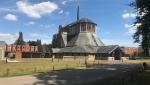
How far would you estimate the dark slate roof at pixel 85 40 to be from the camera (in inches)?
4040

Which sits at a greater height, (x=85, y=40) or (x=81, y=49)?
(x=85, y=40)

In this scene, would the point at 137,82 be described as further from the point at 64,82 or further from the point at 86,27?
the point at 86,27

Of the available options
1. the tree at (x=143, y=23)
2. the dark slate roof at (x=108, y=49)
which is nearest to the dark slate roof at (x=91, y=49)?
the dark slate roof at (x=108, y=49)

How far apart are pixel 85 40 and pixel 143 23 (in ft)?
228

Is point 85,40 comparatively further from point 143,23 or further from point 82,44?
point 143,23

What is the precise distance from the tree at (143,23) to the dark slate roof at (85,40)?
66267 mm

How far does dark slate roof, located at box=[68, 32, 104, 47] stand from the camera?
4040 inches

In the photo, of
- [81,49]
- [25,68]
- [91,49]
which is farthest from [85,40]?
[25,68]

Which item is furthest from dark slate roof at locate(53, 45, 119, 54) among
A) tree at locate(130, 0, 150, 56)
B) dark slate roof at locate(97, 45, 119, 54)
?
tree at locate(130, 0, 150, 56)

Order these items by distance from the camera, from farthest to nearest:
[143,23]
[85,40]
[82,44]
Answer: [85,40] < [82,44] < [143,23]

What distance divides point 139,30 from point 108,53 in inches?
2141

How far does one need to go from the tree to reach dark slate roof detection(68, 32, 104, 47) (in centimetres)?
6627

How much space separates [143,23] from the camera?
3369 cm

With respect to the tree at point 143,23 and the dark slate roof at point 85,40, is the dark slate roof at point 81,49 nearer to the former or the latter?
the dark slate roof at point 85,40
